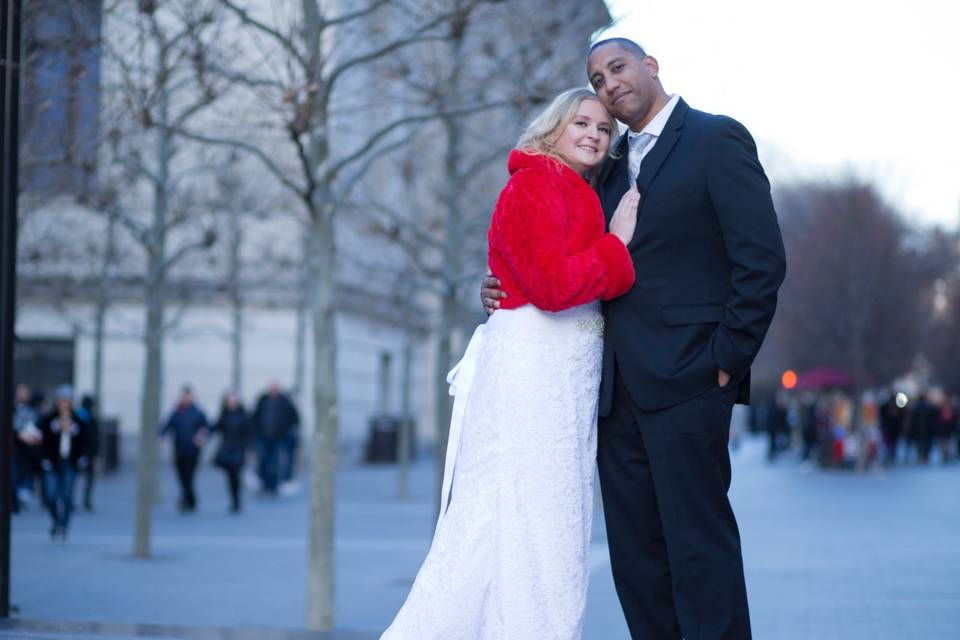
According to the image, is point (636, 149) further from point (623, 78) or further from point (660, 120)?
point (623, 78)

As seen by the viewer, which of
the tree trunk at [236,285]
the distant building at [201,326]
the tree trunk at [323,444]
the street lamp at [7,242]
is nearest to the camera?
the street lamp at [7,242]

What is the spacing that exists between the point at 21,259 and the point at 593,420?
19.6m

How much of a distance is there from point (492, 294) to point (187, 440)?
18.0m

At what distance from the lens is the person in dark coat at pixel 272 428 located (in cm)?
2486

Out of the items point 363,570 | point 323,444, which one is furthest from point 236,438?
point 323,444

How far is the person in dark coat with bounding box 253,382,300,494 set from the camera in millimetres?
24859

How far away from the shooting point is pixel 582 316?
4.90 m

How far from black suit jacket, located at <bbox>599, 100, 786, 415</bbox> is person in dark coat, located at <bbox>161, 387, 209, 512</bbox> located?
A: 18172mm

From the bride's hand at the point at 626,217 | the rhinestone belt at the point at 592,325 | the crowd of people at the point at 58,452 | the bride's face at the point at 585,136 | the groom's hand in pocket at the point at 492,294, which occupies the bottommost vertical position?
the crowd of people at the point at 58,452

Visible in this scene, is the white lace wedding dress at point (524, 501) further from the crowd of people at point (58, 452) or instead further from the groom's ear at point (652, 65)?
the crowd of people at point (58, 452)

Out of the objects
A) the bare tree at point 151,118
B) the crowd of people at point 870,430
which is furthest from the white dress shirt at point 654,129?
the crowd of people at point 870,430

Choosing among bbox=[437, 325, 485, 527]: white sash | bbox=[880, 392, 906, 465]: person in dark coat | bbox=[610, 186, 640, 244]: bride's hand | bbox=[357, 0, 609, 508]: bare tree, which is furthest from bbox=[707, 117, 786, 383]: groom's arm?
bbox=[880, 392, 906, 465]: person in dark coat

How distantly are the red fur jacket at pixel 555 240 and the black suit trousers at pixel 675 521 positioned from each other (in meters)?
0.39

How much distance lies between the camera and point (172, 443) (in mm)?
22812
